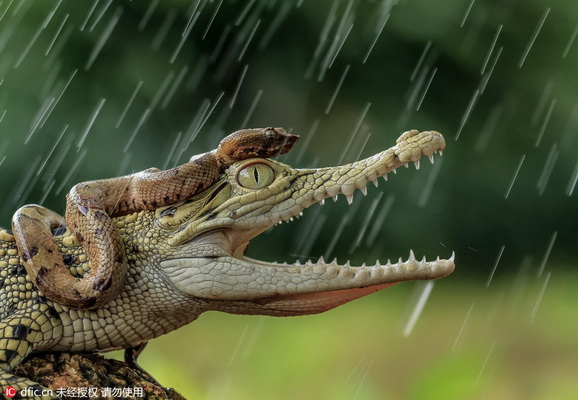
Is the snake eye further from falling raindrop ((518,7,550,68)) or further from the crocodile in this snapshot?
falling raindrop ((518,7,550,68))

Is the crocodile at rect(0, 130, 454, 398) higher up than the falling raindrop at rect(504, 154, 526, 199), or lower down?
lower down

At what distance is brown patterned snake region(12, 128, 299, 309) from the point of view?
2873mm

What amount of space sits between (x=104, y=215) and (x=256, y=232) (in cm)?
64

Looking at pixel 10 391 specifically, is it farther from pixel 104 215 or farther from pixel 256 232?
pixel 256 232

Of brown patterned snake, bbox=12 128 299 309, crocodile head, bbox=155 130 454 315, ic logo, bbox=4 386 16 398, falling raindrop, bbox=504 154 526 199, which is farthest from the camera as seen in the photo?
falling raindrop, bbox=504 154 526 199

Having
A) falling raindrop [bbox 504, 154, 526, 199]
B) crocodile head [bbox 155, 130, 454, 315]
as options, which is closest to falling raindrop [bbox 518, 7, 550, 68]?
falling raindrop [bbox 504, 154, 526, 199]

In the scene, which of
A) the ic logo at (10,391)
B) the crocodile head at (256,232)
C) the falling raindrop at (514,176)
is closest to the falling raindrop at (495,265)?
the falling raindrop at (514,176)

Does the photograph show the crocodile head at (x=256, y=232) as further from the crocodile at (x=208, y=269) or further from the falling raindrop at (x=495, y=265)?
the falling raindrop at (x=495, y=265)

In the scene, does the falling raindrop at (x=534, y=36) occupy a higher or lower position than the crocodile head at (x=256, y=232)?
higher

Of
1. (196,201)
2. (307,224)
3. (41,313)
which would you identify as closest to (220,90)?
(307,224)

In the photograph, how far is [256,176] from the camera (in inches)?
129

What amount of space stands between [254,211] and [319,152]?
3.79 metres

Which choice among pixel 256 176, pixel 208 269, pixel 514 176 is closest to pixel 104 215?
pixel 208 269

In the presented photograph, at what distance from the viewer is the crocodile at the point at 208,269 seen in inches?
115
